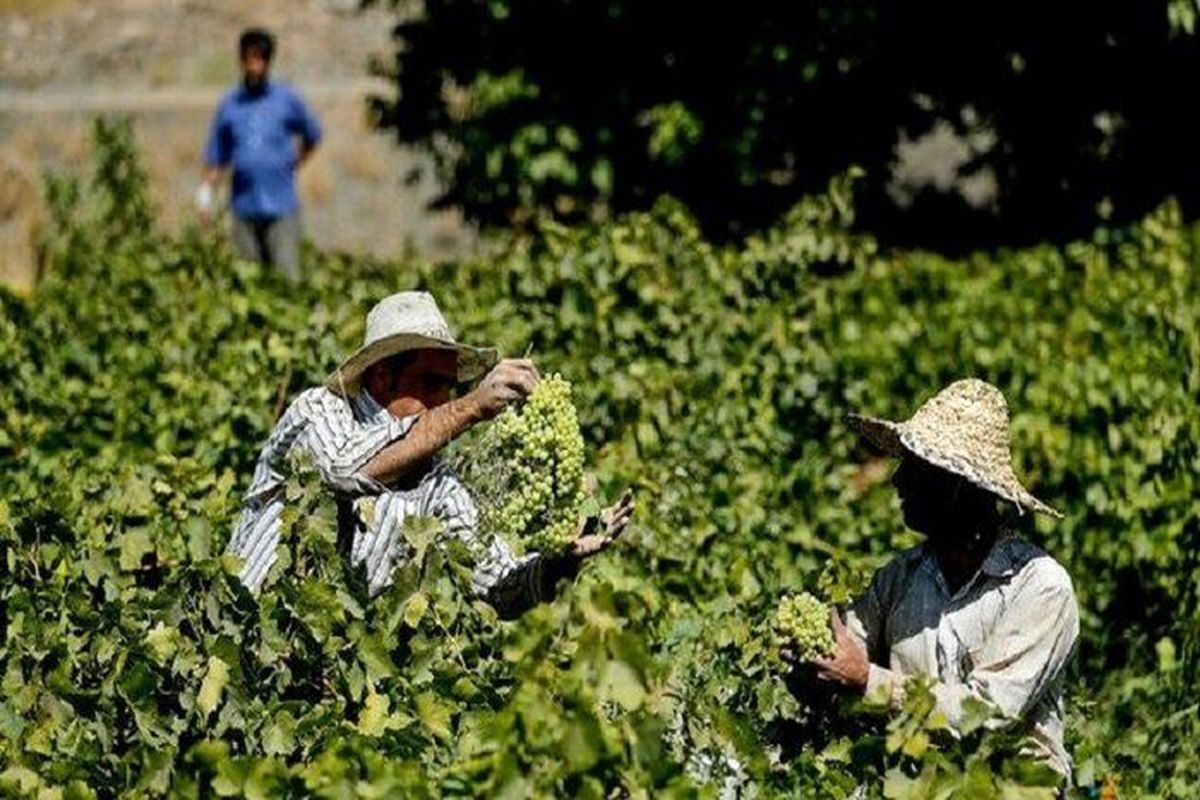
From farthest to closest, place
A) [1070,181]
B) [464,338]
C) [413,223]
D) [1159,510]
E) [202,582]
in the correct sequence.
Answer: [413,223]
[1070,181]
[464,338]
[1159,510]
[202,582]

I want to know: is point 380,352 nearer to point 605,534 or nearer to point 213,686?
point 605,534

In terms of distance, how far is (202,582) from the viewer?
14.7 feet

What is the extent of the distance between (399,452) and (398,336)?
30 centimetres

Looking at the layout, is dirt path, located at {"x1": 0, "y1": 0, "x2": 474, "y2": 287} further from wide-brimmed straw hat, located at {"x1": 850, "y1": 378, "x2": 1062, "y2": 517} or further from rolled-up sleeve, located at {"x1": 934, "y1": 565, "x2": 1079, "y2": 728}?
rolled-up sleeve, located at {"x1": 934, "y1": 565, "x2": 1079, "y2": 728}

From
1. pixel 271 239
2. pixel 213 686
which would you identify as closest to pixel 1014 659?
pixel 213 686

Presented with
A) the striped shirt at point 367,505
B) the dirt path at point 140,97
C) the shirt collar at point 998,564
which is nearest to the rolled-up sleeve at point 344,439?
the striped shirt at point 367,505

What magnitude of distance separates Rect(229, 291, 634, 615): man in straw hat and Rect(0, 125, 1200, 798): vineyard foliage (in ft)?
0.55

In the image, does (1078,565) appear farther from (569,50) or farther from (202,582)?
(569,50)

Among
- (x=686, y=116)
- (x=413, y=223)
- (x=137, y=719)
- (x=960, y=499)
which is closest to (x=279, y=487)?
(x=137, y=719)

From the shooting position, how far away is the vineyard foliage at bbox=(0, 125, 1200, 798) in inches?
156

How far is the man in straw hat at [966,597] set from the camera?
4.44 metres

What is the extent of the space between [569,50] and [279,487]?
296 inches

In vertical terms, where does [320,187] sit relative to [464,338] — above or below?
below

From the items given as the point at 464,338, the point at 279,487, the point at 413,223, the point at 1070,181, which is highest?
the point at 279,487
